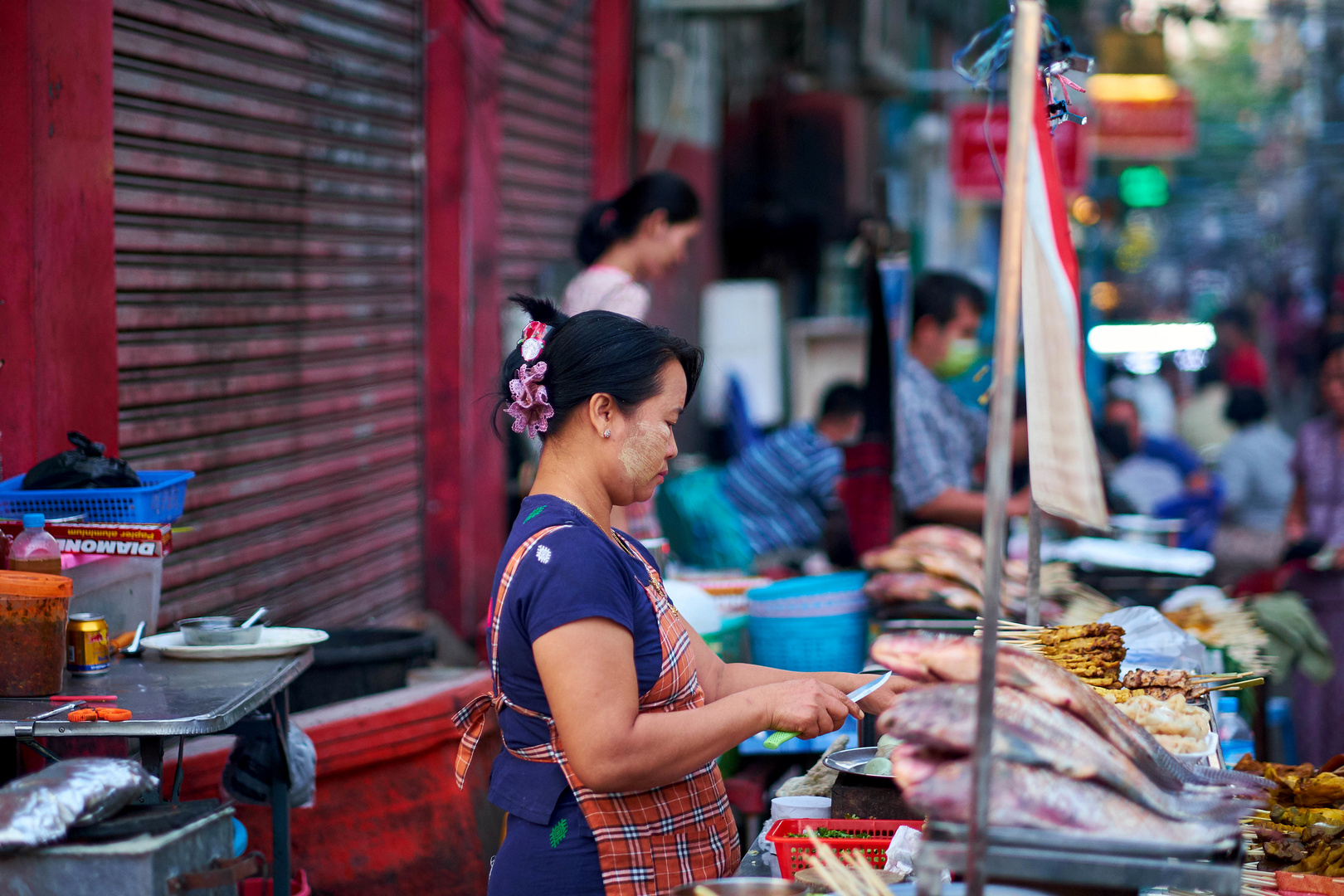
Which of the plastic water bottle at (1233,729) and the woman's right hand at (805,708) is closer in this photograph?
the woman's right hand at (805,708)

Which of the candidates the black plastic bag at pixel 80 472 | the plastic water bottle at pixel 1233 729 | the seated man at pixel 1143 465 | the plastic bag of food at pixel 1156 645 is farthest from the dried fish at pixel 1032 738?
the seated man at pixel 1143 465

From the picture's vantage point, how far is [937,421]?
5863mm

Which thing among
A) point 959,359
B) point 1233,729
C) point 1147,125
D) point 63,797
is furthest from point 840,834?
point 1147,125

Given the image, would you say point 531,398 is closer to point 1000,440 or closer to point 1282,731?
point 1000,440

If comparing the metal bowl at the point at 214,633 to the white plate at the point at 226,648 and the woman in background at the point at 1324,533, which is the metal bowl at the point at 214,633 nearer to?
the white plate at the point at 226,648

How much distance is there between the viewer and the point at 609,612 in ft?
7.35

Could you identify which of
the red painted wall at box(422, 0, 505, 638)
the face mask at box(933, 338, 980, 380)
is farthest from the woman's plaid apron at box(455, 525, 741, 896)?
the face mask at box(933, 338, 980, 380)

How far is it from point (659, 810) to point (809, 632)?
1.98 meters

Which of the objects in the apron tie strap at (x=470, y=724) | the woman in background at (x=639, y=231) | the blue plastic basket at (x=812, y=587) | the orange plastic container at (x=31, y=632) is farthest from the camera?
the woman in background at (x=639, y=231)

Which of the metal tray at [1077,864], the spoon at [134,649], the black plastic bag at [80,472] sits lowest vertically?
the spoon at [134,649]

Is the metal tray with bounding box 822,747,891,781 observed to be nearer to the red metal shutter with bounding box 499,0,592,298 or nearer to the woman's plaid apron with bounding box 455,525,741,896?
the woman's plaid apron with bounding box 455,525,741,896

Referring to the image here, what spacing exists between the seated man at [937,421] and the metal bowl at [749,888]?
3.58 meters

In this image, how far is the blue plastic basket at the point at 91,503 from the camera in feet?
10.1

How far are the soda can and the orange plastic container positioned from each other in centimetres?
18
